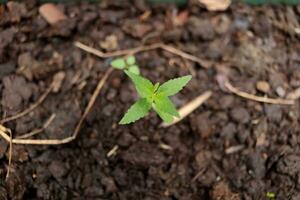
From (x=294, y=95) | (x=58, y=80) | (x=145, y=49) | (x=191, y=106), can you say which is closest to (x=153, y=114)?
(x=191, y=106)

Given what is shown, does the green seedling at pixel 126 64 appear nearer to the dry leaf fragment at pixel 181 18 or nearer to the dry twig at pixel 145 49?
the dry twig at pixel 145 49

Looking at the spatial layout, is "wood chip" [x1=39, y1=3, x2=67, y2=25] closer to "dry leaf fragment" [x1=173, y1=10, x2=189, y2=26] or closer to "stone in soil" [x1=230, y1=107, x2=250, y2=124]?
"dry leaf fragment" [x1=173, y1=10, x2=189, y2=26]

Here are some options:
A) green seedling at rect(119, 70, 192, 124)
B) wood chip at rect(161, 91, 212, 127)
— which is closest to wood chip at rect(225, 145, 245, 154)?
wood chip at rect(161, 91, 212, 127)

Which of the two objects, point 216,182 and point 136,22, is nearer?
point 216,182

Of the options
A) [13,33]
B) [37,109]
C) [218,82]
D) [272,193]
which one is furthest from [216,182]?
[13,33]

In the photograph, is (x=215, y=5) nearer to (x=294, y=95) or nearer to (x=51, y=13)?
(x=294, y=95)

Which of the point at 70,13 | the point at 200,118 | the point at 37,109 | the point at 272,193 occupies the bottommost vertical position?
the point at 272,193

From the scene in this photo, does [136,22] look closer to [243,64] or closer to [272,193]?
[243,64]
